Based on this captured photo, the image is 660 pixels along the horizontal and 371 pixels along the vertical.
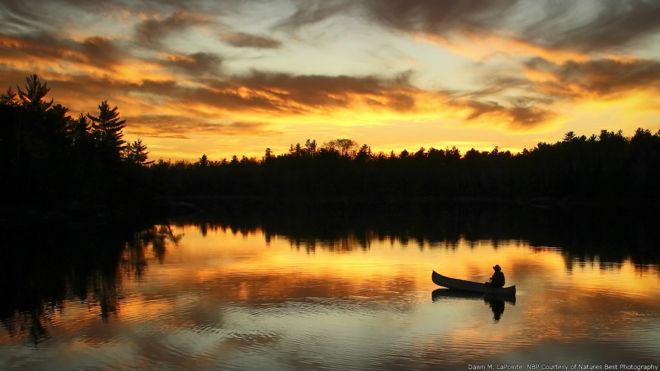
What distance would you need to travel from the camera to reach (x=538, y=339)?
2161 cm

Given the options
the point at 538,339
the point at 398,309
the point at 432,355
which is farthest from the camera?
the point at 398,309

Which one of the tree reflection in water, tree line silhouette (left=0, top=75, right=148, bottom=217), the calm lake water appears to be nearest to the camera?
the calm lake water

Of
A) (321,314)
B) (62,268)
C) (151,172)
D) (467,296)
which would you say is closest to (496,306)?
(467,296)

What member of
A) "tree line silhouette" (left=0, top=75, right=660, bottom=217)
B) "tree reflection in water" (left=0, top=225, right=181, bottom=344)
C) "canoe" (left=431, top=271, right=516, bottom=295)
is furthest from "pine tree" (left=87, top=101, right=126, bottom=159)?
"canoe" (left=431, top=271, right=516, bottom=295)

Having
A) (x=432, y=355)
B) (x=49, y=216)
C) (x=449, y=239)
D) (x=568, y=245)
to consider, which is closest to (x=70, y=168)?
(x=49, y=216)

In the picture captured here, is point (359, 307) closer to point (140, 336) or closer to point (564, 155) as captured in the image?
point (140, 336)

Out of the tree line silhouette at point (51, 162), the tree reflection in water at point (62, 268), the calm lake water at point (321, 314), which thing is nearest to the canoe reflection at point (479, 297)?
the calm lake water at point (321, 314)

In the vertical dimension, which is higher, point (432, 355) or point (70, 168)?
point (70, 168)

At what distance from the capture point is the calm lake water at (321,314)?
19.5 m

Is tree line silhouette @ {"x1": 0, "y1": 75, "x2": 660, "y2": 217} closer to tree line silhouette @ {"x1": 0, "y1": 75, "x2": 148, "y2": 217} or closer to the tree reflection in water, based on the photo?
tree line silhouette @ {"x1": 0, "y1": 75, "x2": 148, "y2": 217}

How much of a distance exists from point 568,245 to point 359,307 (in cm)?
3248

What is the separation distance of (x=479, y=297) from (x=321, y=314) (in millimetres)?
8538

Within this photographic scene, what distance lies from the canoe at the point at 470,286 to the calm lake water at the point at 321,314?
2.36 ft

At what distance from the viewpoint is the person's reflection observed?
82.8ft
